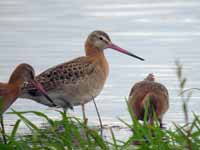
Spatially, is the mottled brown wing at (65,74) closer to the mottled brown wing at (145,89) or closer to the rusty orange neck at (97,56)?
the rusty orange neck at (97,56)

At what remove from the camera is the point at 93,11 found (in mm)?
15867

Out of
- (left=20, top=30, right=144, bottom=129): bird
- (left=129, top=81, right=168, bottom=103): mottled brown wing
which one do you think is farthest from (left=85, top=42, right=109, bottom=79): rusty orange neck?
(left=129, top=81, right=168, bottom=103): mottled brown wing

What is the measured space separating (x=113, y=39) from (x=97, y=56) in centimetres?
285

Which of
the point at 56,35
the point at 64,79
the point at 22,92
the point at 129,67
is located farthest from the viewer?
the point at 56,35

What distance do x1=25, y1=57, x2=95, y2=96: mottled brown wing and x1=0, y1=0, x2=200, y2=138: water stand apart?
365 mm

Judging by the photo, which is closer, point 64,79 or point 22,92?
point 22,92

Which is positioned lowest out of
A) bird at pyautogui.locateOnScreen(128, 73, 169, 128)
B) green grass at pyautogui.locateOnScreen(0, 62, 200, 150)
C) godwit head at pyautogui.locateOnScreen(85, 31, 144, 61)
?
bird at pyautogui.locateOnScreen(128, 73, 169, 128)

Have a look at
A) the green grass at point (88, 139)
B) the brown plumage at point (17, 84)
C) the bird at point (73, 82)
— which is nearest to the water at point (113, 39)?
the bird at point (73, 82)

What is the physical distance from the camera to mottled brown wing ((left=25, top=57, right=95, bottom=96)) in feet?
34.0

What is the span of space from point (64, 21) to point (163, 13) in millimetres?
1777

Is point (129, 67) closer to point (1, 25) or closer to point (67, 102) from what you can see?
point (67, 102)

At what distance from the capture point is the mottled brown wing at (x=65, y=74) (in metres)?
10.4

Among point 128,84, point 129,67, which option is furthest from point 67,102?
point 129,67

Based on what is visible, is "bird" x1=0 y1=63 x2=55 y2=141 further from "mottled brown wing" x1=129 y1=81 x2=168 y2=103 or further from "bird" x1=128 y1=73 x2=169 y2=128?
"mottled brown wing" x1=129 y1=81 x2=168 y2=103
